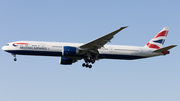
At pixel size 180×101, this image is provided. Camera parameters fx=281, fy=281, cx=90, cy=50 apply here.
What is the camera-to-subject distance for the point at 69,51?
126 ft

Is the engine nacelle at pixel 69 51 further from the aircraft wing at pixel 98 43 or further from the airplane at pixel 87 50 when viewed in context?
the aircraft wing at pixel 98 43

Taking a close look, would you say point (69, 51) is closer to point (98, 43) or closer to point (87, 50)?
point (87, 50)

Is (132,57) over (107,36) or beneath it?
beneath

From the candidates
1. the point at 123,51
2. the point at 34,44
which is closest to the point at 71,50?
the point at 34,44

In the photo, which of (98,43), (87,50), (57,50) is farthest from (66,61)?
(98,43)

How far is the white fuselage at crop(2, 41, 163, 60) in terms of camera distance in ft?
128

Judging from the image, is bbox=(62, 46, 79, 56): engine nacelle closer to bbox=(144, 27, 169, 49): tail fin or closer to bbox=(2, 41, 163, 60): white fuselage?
bbox=(2, 41, 163, 60): white fuselage

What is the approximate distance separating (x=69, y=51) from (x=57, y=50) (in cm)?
195

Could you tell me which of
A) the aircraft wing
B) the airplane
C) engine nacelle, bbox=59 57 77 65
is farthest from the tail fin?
engine nacelle, bbox=59 57 77 65

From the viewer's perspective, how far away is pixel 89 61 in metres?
41.3

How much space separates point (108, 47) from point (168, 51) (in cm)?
919

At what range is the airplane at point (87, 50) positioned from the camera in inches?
1519

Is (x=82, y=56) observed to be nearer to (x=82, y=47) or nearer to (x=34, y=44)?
(x=82, y=47)

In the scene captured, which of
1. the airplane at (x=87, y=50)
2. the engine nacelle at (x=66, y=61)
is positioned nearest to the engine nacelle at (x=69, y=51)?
the airplane at (x=87, y=50)
